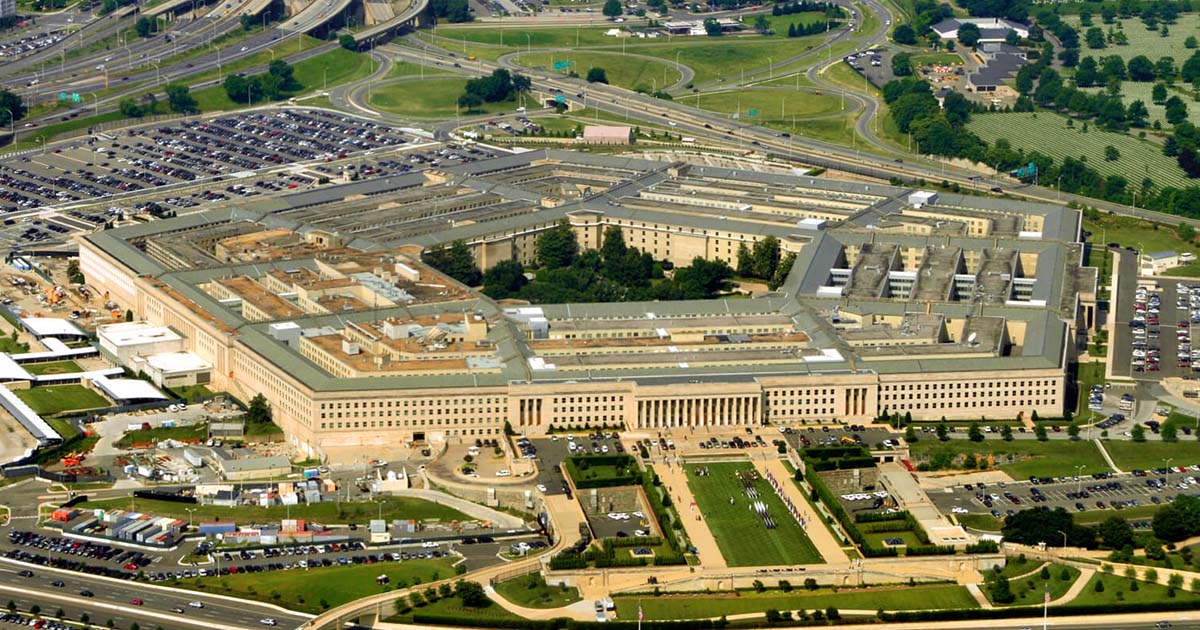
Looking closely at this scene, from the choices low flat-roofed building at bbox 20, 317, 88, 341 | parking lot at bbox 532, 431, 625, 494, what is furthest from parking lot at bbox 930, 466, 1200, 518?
low flat-roofed building at bbox 20, 317, 88, 341

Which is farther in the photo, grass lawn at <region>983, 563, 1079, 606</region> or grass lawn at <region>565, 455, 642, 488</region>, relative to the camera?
grass lawn at <region>565, 455, 642, 488</region>

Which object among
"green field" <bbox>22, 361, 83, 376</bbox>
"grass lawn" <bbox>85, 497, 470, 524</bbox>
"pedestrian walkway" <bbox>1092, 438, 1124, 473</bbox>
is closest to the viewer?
"grass lawn" <bbox>85, 497, 470, 524</bbox>

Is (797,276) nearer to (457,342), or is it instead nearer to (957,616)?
(457,342)

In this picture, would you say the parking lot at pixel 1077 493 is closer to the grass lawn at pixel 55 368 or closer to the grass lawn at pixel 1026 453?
the grass lawn at pixel 1026 453

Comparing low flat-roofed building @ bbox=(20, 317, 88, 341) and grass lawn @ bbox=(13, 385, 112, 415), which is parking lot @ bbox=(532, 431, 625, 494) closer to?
grass lawn @ bbox=(13, 385, 112, 415)

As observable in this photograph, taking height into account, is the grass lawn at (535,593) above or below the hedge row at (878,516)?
below

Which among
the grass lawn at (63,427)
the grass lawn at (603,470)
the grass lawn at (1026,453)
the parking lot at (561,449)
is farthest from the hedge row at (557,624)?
the grass lawn at (63,427)
